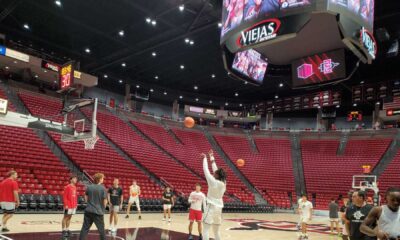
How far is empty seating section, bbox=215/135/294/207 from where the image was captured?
2680 cm

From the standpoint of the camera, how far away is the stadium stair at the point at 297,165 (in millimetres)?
27656

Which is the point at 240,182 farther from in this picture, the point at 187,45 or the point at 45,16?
the point at 45,16

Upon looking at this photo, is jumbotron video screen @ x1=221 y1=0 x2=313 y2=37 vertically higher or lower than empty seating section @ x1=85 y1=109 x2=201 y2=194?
higher

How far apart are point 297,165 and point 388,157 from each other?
7298 millimetres

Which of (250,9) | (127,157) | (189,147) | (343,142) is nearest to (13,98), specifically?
(127,157)

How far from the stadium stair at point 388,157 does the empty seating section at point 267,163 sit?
21.7ft

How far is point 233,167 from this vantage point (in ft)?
97.9

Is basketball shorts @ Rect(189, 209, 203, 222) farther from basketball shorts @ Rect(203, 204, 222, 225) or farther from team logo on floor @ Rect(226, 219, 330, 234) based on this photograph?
team logo on floor @ Rect(226, 219, 330, 234)

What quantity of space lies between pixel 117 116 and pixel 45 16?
11823mm

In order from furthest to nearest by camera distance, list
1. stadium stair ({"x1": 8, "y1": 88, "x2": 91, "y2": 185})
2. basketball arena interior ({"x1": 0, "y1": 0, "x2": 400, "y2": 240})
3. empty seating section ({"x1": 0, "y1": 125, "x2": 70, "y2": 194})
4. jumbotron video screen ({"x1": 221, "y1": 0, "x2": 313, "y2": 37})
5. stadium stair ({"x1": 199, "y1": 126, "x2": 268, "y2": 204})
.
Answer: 1. stadium stair ({"x1": 199, "y1": 126, "x2": 268, "y2": 204})
2. stadium stair ({"x1": 8, "y1": 88, "x2": 91, "y2": 185})
3. empty seating section ({"x1": 0, "y1": 125, "x2": 70, "y2": 194})
4. basketball arena interior ({"x1": 0, "y1": 0, "x2": 400, "y2": 240})
5. jumbotron video screen ({"x1": 221, "y1": 0, "x2": 313, "y2": 37})

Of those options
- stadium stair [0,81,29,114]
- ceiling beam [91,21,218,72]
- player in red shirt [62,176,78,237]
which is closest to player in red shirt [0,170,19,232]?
player in red shirt [62,176,78,237]

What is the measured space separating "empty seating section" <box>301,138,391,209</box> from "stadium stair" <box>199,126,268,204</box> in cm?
415

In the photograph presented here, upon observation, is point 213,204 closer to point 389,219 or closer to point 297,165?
point 389,219

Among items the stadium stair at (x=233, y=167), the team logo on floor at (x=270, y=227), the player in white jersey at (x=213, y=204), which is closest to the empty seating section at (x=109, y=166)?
the team logo on floor at (x=270, y=227)
